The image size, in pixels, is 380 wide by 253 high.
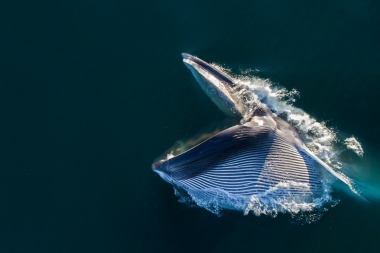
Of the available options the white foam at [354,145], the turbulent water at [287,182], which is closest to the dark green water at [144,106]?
the white foam at [354,145]

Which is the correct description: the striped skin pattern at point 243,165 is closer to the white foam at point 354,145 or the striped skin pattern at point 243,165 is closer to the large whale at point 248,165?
the large whale at point 248,165

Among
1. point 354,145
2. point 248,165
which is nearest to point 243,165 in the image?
point 248,165

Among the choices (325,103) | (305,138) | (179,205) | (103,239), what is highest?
(325,103)

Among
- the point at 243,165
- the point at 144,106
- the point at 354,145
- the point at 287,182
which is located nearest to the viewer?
the point at 243,165

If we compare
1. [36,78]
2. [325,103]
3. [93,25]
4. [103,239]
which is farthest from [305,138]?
[36,78]

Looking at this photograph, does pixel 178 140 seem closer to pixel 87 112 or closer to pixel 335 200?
pixel 87 112

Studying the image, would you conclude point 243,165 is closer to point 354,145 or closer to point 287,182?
point 287,182
